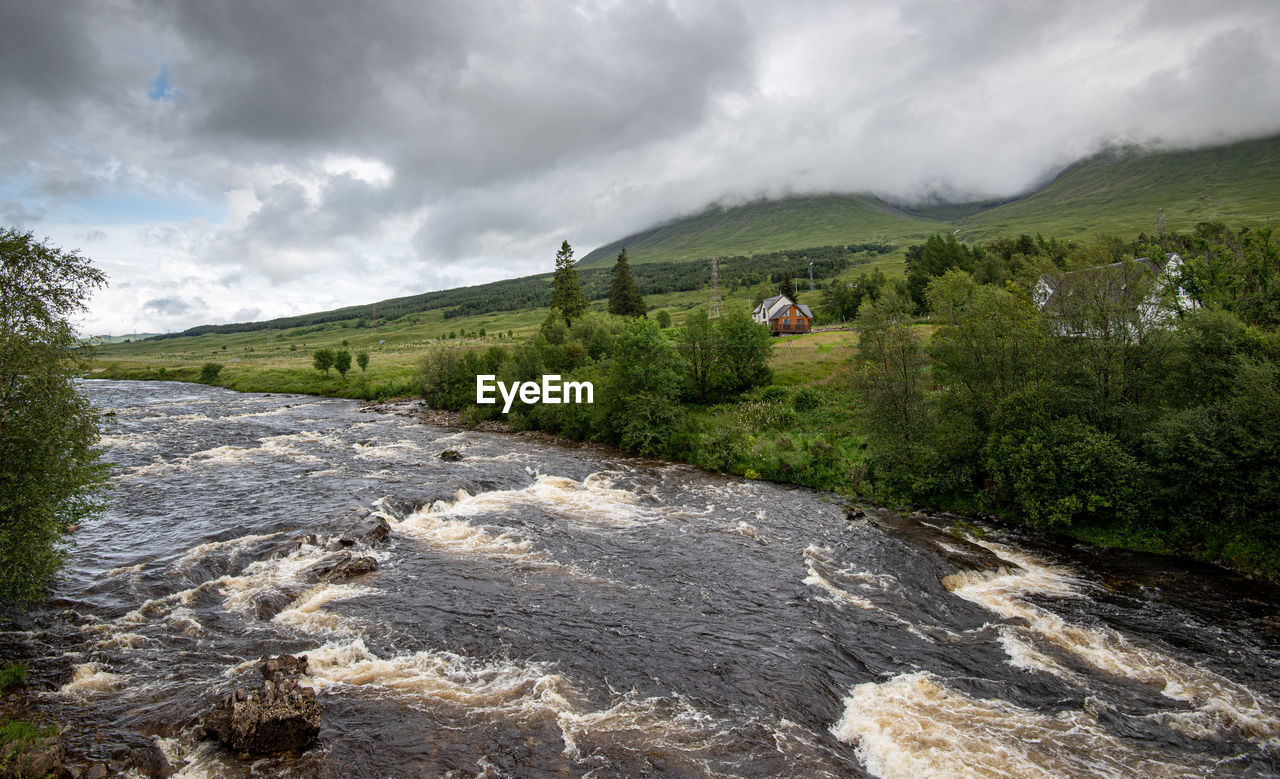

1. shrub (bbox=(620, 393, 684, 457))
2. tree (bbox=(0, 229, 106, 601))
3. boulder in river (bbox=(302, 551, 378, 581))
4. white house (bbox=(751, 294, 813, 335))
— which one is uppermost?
white house (bbox=(751, 294, 813, 335))

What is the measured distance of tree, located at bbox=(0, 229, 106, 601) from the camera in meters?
16.3

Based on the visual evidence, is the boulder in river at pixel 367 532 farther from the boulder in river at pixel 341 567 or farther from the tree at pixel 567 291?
the tree at pixel 567 291

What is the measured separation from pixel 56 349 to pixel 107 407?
75130mm

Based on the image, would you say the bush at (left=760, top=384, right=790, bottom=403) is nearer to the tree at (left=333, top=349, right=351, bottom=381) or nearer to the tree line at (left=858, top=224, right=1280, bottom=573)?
the tree line at (left=858, top=224, right=1280, bottom=573)

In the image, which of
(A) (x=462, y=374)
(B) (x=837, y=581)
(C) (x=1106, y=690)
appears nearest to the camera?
(C) (x=1106, y=690)

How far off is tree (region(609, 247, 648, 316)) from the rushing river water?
66.0m

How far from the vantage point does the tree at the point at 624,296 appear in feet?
311

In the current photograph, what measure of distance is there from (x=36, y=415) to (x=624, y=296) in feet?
268

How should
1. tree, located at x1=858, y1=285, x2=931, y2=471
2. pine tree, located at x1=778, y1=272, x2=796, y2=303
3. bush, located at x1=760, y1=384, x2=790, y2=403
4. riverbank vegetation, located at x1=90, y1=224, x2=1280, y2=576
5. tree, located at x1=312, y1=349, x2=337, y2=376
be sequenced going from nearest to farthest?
riverbank vegetation, located at x1=90, y1=224, x2=1280, y2=576, tree, located at x1=858, y1=285, x2=931, y2=471, bush, located at x1=760, y1=384, x2=790, y2=403, tree, located at x1=312, y1=349, x2=337, y2=376, pine tree, located at x1=778, y1=272, x2=796, y2=303

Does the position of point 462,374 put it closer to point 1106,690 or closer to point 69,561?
point 69,561

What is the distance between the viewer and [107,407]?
72.9 m

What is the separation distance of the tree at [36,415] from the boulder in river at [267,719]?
29.3 ft

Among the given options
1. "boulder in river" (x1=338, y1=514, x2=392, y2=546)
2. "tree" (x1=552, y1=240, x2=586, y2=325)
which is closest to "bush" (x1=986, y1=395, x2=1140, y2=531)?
"boulder in river" (x1=338, y1=514, x2=392, y2=546)

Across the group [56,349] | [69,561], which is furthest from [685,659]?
[69,561]
